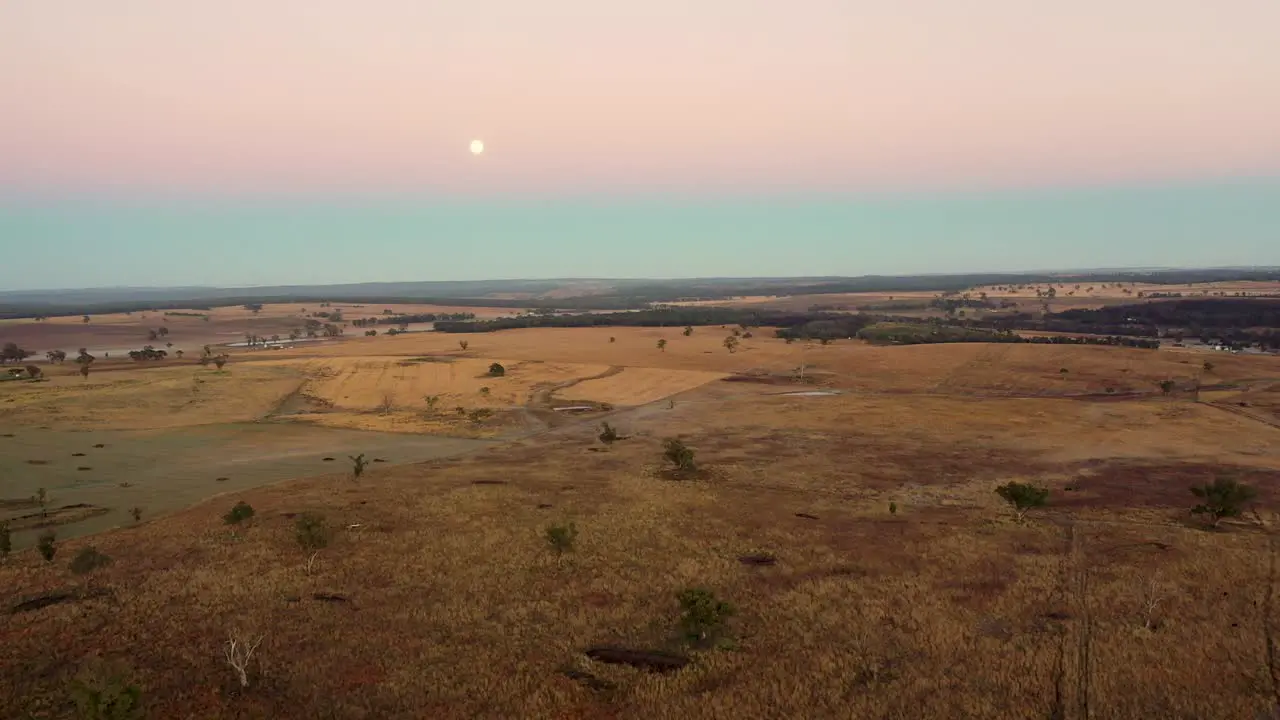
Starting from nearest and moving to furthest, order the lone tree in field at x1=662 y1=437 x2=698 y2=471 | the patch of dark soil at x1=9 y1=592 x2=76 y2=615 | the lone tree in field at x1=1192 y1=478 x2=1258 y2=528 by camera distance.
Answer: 1. the patch of dark soil at x1=9 y1=592 x2=76 y2=615
2. the lone tree in field at x1=1192 y1=478 x2=1258 y2=528
3. the lone tree in field at x1=662 y1=437 x2=698 y2=471

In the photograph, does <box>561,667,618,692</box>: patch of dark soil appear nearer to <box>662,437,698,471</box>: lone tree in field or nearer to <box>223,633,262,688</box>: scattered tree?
<box>223,633,262,688</box>: scattered tree

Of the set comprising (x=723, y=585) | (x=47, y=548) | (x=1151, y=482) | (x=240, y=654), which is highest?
(x=47, y=548)

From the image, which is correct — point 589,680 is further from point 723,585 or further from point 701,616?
point 723,585

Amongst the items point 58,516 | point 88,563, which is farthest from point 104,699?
point 58,516

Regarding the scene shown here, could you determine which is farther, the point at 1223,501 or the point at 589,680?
the point at 1223,501

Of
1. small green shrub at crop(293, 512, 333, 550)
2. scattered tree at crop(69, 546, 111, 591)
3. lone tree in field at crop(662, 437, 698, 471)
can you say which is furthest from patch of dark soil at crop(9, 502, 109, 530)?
lone tree in field at crop(662, 437, 698, 471)

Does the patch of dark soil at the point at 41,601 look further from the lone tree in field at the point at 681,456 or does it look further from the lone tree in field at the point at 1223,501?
the lone tree in field at the point at 1223,501
